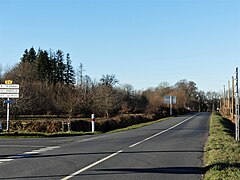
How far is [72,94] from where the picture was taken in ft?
173

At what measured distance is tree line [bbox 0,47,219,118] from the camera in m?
55.0

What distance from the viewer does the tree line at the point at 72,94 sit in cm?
5500

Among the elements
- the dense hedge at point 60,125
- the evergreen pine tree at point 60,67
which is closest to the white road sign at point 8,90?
the dense hedge at point 60,125

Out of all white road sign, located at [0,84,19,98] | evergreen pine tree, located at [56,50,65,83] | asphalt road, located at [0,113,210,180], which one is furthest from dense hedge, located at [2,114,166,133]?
evergreen pine tree, located at [56,50,65,83]

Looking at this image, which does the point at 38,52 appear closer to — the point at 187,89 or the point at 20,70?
the point at 20,70

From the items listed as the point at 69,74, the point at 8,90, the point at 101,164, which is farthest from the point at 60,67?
the point at 101,164

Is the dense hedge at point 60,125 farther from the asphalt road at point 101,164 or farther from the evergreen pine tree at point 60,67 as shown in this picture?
the evergreen pine tree at point 60,67

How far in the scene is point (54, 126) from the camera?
3488 cm

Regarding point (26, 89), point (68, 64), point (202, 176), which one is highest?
point (68, 64)

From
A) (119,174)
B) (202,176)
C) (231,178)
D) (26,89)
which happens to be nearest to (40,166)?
(119,174)

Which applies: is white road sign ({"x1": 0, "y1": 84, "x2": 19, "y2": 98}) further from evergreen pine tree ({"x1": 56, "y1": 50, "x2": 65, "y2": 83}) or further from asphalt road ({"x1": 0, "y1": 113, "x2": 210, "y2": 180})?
evergreen pine tree ({"x1": 56, "y1": 50, "x2": 65, "y2": 83})

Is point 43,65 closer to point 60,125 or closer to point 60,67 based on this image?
point 60,67

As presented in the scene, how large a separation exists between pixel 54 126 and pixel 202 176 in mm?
25469

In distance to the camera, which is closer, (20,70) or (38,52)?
(20,70)
